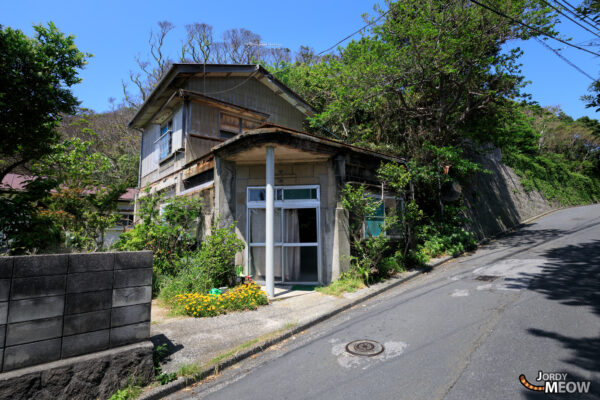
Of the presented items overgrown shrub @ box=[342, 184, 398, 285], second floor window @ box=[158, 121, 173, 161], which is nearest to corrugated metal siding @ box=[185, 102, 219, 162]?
second floor window @ box=[158, 121, 173, 161]

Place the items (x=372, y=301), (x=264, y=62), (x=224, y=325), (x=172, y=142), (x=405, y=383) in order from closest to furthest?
(x=405, y=383) < (x=224, y=325) < (x=372, y=301) < (x=172, y=142) < (x=264, y=62)

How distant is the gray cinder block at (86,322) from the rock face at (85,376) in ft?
0.90

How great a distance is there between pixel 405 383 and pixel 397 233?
6840 millimetres

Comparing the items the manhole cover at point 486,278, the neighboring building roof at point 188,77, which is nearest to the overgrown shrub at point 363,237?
the manhole cover at point 486,278

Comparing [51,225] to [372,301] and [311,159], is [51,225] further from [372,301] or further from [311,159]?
[372,301]

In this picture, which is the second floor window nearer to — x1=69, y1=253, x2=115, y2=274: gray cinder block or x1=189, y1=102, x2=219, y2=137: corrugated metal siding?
x1=189, y1=102, x2=219, y2=137: corrugated metal siding

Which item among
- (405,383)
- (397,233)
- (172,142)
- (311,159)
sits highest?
(172,142)

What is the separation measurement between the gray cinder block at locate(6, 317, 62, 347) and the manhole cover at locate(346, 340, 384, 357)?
351 cm

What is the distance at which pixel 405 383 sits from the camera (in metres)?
3.11

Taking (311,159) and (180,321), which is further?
(311,159)

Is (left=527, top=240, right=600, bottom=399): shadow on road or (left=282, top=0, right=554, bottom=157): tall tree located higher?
(left=282, top=0, right=554, bottom=157): tall tree

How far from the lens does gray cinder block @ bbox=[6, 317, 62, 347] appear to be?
8.56 feet

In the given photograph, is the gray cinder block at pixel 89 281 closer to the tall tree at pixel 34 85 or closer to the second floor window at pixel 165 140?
the tall tree at pixel 34 85

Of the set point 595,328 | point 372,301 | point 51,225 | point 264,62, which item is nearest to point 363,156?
point 372,301
